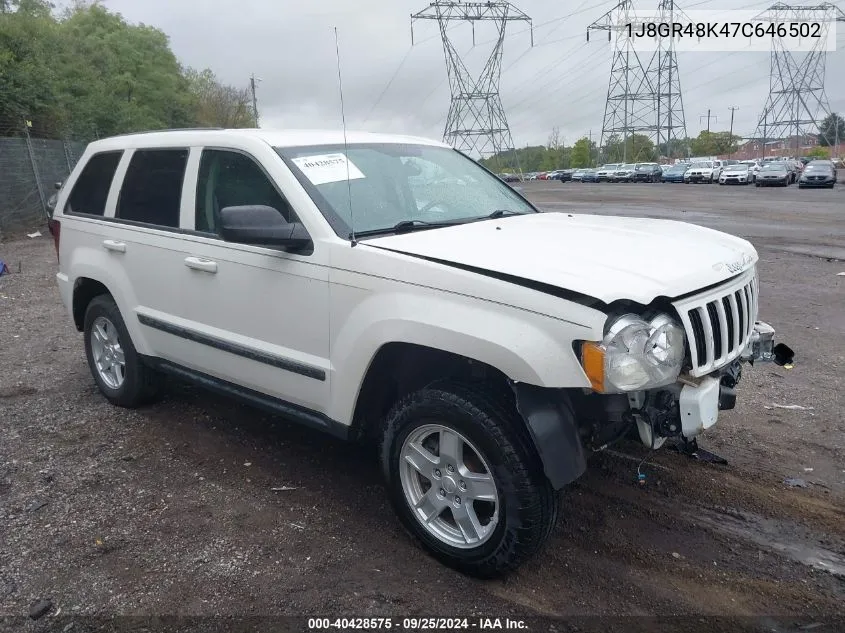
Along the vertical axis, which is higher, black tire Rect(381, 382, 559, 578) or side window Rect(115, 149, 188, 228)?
side window Rect(115, 149, 188, 228)

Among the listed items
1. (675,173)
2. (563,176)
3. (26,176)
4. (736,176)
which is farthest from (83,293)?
(563,176)

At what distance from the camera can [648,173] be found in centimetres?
5681

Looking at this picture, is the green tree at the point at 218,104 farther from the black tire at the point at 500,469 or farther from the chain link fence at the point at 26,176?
the black tire at the point at 500,469

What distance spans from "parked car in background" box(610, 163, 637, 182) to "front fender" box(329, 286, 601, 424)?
2360 inches

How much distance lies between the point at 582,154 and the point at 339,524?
374ft

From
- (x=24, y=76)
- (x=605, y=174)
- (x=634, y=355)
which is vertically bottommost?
(x=634, y=355)

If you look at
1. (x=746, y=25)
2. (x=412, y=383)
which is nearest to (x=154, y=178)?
(x=412, y=383)

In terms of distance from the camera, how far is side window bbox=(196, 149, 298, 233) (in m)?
3.80

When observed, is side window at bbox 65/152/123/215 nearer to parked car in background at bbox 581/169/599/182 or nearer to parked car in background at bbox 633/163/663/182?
parked car in background at bbox 633/163/663/182

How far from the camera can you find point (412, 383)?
3.47 m

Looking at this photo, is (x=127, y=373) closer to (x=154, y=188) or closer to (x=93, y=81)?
(x=154, y=188)

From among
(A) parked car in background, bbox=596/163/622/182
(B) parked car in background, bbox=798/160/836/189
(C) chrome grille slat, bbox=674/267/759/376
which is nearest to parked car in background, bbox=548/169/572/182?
(A) parked car in background, bbox=596/163/622/182

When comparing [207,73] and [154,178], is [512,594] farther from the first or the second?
[207,73]

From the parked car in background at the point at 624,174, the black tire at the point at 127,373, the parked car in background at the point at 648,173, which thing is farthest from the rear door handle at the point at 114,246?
the parked car in background at the point at 624,174
